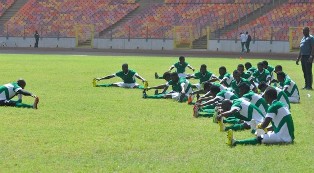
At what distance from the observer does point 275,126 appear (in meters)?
11.5

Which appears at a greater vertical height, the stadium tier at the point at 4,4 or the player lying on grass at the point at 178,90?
the stadium tier at the point at 4,4

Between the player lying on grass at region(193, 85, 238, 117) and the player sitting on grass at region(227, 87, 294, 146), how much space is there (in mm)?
3054

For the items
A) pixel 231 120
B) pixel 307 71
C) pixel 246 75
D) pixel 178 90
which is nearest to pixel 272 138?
pixel 231 120

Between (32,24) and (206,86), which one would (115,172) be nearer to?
(206,86)

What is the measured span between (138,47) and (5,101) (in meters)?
40.9

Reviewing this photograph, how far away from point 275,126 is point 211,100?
3.52 metres

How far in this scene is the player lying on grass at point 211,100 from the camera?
1467 cm

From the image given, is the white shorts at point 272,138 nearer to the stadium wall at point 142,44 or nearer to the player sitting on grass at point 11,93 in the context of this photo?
the player sitting on grass at point 11,93

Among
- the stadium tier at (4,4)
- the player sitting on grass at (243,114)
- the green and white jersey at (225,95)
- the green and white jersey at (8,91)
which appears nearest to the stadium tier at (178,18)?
the stadium tier at (4,4)

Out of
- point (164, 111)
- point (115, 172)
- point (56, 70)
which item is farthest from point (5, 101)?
point (56, 70)

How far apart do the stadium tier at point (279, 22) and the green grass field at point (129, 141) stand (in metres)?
34.6

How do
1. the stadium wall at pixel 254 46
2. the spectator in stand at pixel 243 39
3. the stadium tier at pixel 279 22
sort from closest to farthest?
the stadium wall at pixel 254 46, the spectator in stand at pixel 243 39, the stadium tier at pixel 279 22

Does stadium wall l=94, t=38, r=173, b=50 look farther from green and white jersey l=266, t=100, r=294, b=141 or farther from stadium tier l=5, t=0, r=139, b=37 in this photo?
green and white jersey l=266, t=100, r=294, b=141

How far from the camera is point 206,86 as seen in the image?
656 inches
